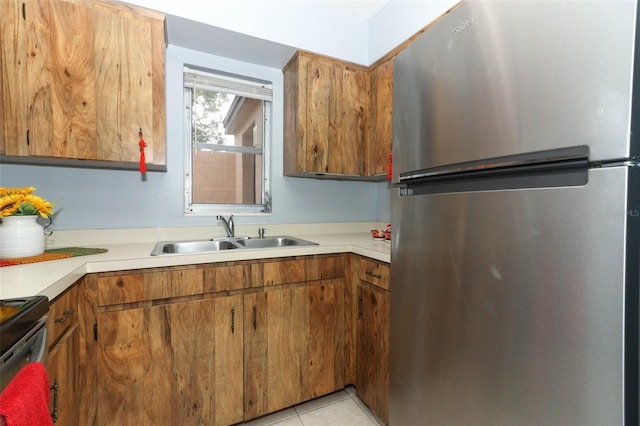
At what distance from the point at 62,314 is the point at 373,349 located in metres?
1.32

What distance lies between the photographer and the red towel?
1.59 feet

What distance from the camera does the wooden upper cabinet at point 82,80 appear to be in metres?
1.24

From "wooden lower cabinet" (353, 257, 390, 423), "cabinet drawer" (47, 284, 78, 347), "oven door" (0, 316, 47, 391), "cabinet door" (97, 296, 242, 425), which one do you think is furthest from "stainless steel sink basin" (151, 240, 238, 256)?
"oven door" (0, 316, 47, 391)

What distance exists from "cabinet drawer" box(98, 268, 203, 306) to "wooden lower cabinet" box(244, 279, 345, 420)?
0.29 meters

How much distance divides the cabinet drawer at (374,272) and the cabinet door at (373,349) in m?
0.04

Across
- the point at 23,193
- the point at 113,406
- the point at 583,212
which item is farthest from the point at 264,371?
the point at 583,212

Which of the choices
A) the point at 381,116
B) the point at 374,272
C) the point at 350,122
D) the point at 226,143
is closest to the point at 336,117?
the point at 350,122

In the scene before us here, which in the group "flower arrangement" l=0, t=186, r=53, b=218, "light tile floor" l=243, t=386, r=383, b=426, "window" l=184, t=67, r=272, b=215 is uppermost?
"window" l=184, t=67, r=272, b=215

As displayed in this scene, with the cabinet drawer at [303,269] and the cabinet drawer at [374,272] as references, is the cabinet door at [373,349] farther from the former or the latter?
the cabinet drawer at [303,269]

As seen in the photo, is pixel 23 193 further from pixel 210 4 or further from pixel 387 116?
pixel 387 116

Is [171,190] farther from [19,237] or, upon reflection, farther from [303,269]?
[303,269]

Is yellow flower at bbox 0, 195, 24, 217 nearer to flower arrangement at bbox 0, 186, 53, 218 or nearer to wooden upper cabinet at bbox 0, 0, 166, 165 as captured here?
flower arrangement at bbox 0, 186, 53, 218

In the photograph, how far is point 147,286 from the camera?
124 cm

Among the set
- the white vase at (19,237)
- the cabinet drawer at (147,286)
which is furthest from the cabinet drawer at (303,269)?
the white vase at (19,237)
